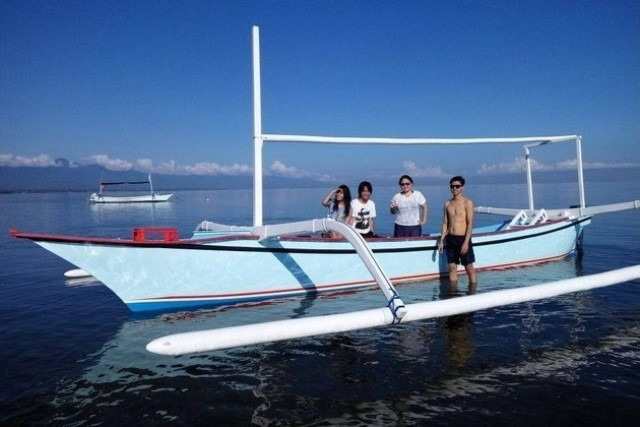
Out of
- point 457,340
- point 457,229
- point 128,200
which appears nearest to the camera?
point 457,340

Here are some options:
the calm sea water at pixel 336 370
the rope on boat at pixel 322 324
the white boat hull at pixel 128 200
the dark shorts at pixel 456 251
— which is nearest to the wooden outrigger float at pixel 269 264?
the rope on boat at pixel 322 324

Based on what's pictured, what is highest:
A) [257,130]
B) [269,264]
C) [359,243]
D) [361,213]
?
[257,130]

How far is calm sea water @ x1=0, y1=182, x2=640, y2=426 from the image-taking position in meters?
4.29

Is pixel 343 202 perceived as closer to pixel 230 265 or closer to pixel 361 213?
pixel 361 213

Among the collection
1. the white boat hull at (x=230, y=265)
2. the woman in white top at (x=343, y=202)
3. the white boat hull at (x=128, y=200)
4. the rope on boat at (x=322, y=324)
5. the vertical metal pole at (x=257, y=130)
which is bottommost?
the rope on boat at (x=322, y=324)

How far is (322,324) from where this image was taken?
15.4 feet

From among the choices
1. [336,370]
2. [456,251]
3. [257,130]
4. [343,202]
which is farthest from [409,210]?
[336,370]

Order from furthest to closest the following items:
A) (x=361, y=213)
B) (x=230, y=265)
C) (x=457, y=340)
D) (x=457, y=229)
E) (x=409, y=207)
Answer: (x=409, y=207) → (x=361, y=213) → (x=457, y=229) → (x=230, y=265) → (x=457, y=340)

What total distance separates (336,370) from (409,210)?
533 cm

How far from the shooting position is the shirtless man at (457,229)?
831cm

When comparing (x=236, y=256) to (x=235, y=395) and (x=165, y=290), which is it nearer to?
(x=165, y=290)

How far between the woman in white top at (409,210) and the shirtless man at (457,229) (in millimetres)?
867

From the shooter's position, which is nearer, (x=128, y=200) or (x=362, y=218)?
(x=362, y=218)

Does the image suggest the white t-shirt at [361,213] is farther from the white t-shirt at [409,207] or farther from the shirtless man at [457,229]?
the shirtless man at [457,229]
